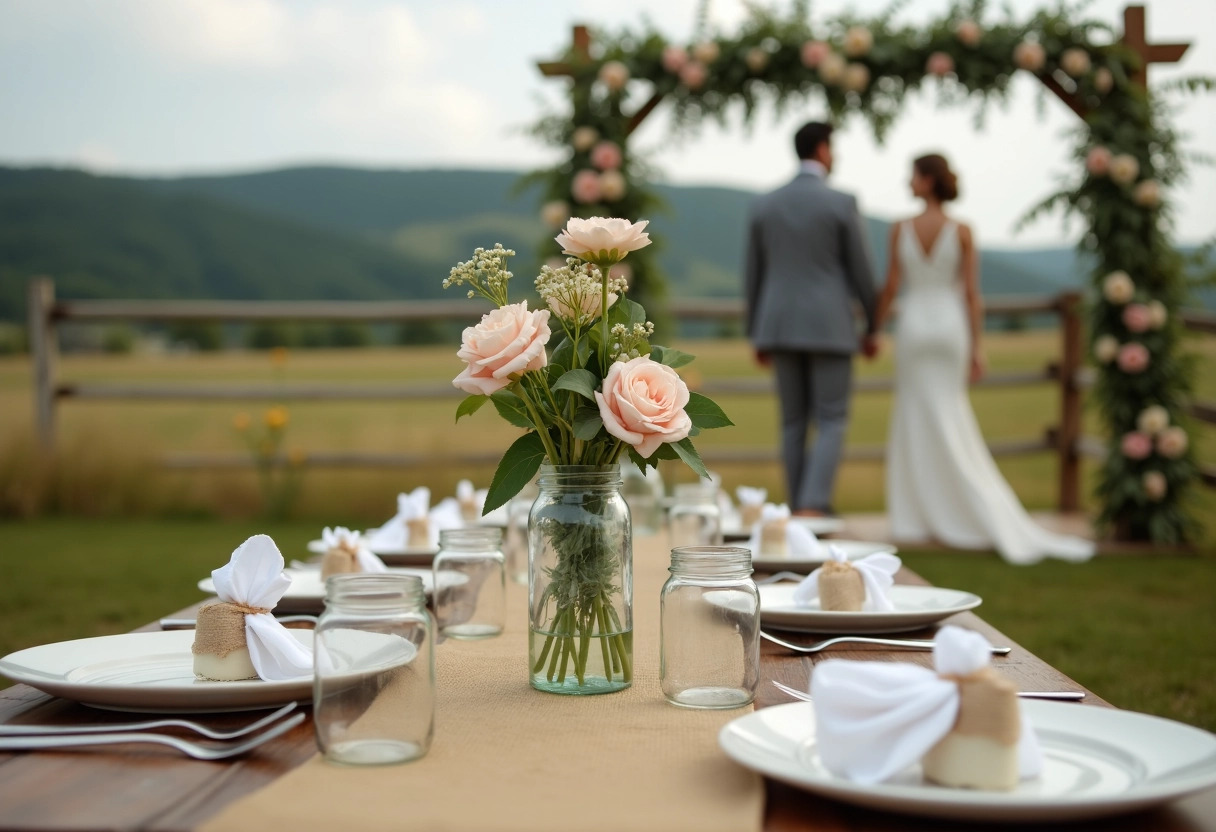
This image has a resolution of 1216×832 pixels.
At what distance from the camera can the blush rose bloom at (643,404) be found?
3.70 ft

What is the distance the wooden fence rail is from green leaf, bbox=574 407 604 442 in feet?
20.5

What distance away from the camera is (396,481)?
7.82m

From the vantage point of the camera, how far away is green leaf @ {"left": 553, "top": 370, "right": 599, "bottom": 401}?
117 centimetres

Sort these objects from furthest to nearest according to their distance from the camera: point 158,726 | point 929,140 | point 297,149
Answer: point 297,149, point 929,140, point 158,726

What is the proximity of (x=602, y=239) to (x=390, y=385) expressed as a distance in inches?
289

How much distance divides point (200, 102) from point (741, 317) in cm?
2974

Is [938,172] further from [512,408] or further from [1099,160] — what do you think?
[512,408]

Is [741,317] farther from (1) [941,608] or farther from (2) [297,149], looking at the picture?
(2) [297,149]

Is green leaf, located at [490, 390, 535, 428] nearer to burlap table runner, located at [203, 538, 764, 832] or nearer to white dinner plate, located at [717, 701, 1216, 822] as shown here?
burlap table runner, located at [203, 538, 764, 832]

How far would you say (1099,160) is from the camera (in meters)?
6.25

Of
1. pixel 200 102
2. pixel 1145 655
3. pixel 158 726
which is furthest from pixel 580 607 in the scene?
pixel 200 102

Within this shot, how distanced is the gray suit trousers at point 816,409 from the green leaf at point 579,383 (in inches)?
179

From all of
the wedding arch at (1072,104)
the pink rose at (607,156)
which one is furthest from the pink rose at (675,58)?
the pink rose at (607,156)

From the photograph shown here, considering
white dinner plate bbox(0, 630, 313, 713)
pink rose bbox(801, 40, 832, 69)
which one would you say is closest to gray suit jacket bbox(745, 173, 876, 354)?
pink rose bbox(801, 40, 832, 69)
